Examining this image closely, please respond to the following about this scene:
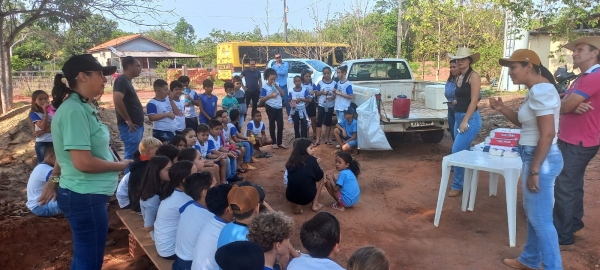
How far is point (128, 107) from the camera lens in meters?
4.97

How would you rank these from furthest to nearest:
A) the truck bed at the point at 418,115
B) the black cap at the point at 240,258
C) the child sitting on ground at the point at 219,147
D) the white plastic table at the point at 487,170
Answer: the truck bed at the point at 418,115 → the child sitting on ground at the point at 219,147 → the white plastic table at the point at 487,170 → the black cap at the point at 240,258

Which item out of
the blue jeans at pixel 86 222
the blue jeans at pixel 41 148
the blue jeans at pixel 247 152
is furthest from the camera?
the blue jeans at pixel 247 152

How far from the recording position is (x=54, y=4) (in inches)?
263

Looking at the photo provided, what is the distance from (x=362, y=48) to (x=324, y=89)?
1208 cm

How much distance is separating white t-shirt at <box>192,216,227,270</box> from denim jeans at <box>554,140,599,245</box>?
3.04 meters

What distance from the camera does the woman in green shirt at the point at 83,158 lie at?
2.37 meters

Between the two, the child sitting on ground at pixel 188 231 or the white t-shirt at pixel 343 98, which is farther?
the white t-shirt at pixel 343 98

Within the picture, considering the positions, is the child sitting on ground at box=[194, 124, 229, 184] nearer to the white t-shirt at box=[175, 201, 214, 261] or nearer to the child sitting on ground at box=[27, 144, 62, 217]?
the child sitting on ground at box=[27, 144, 62, 217]

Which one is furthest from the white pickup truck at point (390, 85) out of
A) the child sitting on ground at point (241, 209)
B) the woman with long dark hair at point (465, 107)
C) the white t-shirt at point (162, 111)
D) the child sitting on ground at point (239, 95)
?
the child sitting on ground at point (241, 209)

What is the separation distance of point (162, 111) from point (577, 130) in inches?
183

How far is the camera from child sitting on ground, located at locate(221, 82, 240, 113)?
7.59m

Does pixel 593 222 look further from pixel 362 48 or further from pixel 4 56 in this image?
pixel 362 48

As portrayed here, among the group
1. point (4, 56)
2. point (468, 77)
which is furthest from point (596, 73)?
point (4, 56)

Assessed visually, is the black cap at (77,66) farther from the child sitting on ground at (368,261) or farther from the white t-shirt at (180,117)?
the white t-shirt at (180,117)
